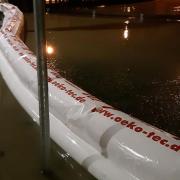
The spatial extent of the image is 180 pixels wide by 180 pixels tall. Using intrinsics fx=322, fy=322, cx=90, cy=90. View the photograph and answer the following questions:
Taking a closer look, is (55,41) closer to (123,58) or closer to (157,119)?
(123,58)

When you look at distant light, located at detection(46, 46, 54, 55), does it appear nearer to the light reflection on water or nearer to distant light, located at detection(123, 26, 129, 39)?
the light reflection on water

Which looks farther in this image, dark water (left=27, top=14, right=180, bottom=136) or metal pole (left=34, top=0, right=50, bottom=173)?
dark water (left=27, top=14, right=180, bottom=136)

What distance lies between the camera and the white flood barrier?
218 centimetres

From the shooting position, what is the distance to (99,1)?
13586mm

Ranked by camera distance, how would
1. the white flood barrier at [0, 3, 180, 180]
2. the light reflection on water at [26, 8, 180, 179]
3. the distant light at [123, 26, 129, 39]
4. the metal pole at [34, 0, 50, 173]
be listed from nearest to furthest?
the metal pole at [34, 0, 50, 173]
the white flood barrier at [0, 3, 180, 180]
the light reflection on water at [26, 8, 180, 179]
the distant light at [123, 26, 129, 39]

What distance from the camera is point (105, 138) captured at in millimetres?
2510

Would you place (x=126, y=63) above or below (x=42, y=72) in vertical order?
below

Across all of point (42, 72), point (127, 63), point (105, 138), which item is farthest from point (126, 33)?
point (42, 72)

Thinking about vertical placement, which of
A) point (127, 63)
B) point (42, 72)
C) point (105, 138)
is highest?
point (42, 72)

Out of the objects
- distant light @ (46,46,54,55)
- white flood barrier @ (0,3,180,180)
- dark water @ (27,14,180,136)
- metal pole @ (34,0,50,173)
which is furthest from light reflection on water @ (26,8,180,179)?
metal pole @ (34,0,50,173)

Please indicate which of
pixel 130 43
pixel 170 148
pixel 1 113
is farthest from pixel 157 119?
pixel 130 43

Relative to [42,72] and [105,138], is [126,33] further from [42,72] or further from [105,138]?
[42,72]

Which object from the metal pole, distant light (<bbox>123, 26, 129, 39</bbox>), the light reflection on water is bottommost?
the light reflection on water

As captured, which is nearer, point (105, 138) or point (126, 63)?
point (105, 138)
